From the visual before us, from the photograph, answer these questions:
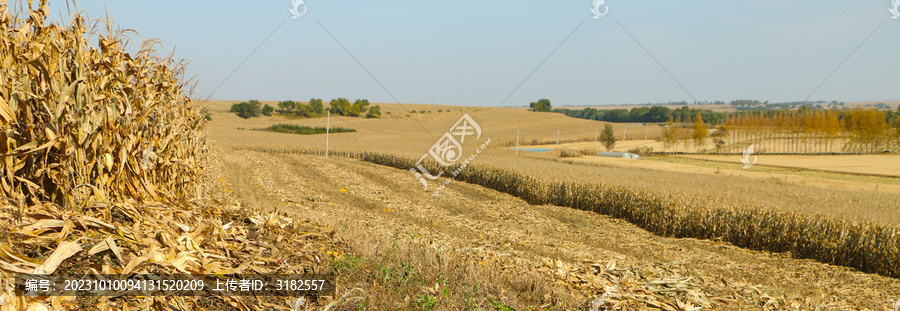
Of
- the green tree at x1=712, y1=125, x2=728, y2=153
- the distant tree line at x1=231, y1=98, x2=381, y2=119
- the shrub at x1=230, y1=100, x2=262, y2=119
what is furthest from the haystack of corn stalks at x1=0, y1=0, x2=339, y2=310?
the shrub at x1=230, y1=100, x2=262, y2=119

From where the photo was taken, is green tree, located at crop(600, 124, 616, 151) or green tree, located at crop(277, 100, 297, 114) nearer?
green tree, located at crop(600, 124, 616, 151)

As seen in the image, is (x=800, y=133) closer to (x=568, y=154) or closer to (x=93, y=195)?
(x=568, y=154)

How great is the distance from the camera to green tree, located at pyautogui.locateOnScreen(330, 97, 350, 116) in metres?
89.8

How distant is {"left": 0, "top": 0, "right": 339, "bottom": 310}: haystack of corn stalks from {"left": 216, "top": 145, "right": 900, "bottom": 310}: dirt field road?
982 millimetres

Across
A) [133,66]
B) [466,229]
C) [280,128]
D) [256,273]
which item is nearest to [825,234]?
[466,229]

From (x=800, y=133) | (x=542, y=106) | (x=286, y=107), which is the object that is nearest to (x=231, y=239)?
(x=800, y=133)

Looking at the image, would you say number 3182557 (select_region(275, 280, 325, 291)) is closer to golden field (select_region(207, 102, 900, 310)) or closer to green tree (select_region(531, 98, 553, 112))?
golden field (select_region(207, 102, 900, 310))

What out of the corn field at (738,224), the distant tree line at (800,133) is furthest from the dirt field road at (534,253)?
the distant tree line at (800,133)

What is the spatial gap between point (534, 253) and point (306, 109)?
278ft

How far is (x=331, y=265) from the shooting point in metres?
4.14

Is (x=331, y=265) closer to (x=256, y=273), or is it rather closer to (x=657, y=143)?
(x=256, y=273)

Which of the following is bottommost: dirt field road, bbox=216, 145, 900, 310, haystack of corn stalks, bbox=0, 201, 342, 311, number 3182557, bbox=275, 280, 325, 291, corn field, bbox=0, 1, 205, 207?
dirt field road, bbox=216, 145, 900, 310

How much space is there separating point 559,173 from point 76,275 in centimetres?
1618

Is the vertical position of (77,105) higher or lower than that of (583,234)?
higher
